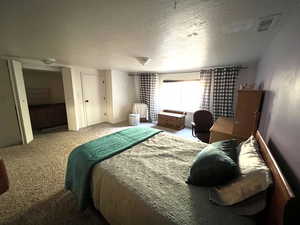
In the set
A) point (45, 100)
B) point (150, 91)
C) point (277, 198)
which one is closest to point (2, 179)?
point (277, 198)

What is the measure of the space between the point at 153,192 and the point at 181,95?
4.22m

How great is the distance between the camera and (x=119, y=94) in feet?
16.9

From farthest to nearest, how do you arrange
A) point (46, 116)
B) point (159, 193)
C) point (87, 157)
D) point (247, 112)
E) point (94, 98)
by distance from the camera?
point (94, 98), point (46, 116), point (247, 112), point (87, 157), point (159, 193)

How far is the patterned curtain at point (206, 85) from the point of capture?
3949 millimetres

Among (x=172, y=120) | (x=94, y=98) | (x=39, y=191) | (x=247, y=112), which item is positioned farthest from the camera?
(x=94, y=98)

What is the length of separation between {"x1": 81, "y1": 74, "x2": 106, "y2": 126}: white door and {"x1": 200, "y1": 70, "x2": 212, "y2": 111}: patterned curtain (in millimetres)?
3644

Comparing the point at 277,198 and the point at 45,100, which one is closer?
the point at 277,198

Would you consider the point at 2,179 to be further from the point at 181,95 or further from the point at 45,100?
the point at 45,100

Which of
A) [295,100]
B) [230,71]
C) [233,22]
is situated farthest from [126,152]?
[230,71]

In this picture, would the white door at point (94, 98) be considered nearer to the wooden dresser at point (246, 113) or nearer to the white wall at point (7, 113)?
the white wall at point (7, 113)

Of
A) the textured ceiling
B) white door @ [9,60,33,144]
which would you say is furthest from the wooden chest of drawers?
white door @ [9,60,33,144]

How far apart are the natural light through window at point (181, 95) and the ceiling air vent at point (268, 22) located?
2737 mm

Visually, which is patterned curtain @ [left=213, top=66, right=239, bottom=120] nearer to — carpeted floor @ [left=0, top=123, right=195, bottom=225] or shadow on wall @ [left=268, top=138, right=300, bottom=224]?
shadow on wall @ [left=268, top=138, right=300, bottom=224]

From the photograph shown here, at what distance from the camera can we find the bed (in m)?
0.80
